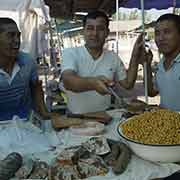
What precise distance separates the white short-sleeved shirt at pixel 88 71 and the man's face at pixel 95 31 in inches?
4.7

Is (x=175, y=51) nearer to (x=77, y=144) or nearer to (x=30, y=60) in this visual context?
(x=30, y=60)

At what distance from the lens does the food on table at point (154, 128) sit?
4.01 ft

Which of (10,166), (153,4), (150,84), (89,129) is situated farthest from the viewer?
(153,4)

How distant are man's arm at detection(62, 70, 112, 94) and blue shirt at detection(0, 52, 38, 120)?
0.22 metres

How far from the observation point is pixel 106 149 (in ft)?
4.21

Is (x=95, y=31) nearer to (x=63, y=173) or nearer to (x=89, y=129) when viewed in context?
(x=89, y=129)

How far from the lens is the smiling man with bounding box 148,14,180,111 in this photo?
215 centimetres

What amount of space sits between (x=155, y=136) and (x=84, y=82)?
2.39 ft

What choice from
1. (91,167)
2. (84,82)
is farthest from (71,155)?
(84,82)

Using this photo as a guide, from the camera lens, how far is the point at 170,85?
2.27 meters

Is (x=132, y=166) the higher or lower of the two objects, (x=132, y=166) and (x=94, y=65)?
the lower

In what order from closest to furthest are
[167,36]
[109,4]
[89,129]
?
[89,129] < [167,36] < [109,4]

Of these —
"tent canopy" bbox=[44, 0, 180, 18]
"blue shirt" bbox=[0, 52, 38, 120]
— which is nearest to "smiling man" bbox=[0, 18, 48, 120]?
"blue shirt" bbox=[0, 52, 38, 120]

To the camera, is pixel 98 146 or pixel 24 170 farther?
pixel 98 146
